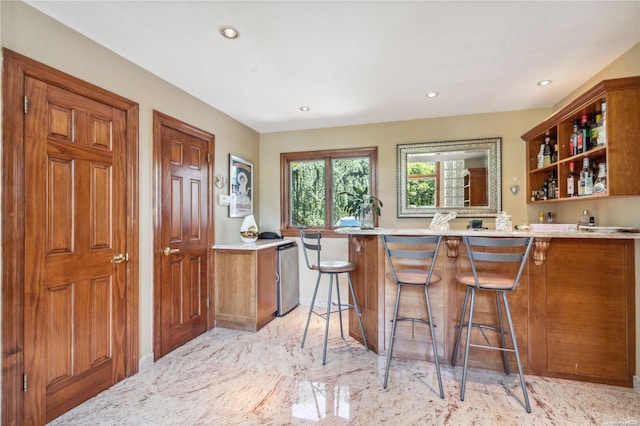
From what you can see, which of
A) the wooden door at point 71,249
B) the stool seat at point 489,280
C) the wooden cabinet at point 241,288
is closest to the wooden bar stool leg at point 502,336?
the stool seat at point 489,280

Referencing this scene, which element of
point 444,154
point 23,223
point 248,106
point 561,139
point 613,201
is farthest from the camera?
point 444,154

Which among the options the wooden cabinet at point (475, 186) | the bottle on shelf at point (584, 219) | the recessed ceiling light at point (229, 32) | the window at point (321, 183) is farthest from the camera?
the window at point (321, 183)

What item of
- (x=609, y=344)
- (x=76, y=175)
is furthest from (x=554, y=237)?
(x=76, y=175)

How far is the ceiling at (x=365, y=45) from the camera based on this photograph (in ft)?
5.74

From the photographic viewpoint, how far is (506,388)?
2.12 metres

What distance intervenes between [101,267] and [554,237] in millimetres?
3336

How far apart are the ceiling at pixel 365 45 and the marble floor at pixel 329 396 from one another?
2.50 m

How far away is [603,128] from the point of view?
215 cm

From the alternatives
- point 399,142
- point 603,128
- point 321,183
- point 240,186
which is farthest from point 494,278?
point 240,186

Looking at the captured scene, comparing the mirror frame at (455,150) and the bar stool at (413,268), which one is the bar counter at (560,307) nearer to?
the bar stool at (413,268)

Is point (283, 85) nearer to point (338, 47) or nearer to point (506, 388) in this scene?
point (338, 47)

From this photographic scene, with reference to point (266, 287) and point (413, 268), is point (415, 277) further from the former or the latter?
point (266, 287)

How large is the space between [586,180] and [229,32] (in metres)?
2.97

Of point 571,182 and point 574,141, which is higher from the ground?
point 574,141
